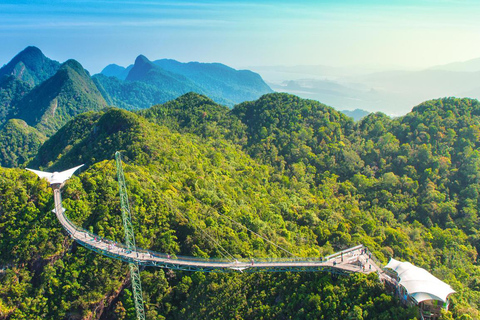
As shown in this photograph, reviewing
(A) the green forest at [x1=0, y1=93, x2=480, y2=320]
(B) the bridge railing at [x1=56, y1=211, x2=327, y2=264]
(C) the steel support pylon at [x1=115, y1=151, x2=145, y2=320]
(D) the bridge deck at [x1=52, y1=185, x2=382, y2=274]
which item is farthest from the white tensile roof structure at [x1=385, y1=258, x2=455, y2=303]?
(C) the steel support pylon at [x1=115, y1=151, x2=145, y2=320]

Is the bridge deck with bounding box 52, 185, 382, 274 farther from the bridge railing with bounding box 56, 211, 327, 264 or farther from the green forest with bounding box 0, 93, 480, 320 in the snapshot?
the green forest with bounding box 0, 93, 480, 320

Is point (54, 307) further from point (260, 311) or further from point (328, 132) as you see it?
point (328, 132)

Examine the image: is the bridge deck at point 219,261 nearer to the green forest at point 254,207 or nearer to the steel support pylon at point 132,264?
the steel support pylon at point 132,264

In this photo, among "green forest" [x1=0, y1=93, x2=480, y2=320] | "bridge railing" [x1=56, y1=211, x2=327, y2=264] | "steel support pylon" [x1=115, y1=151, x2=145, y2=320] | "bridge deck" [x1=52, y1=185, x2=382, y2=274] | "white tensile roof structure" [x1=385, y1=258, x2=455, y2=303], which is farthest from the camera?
"bridge railing" [x1=56, y1=211, x2=327, y2=264]

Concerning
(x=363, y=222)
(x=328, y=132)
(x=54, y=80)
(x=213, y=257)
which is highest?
(x=54, y=80)

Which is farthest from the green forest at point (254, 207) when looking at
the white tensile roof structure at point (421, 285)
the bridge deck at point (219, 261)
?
the white tensile roof structure at point (421, 285)

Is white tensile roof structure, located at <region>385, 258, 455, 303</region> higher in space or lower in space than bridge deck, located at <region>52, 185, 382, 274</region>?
higher

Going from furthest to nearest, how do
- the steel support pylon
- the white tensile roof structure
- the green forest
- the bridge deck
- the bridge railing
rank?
the bridge railing → the steel support pylon → the green forest → the bridge deck → the white tensile roof structure

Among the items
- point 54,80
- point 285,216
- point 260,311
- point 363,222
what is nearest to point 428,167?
point 363,222
